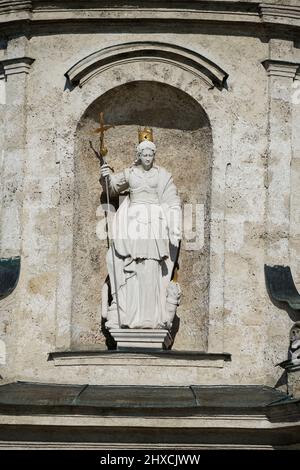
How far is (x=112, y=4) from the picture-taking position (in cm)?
2312

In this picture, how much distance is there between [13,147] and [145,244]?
5.20ft

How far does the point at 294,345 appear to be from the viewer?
72.4ft

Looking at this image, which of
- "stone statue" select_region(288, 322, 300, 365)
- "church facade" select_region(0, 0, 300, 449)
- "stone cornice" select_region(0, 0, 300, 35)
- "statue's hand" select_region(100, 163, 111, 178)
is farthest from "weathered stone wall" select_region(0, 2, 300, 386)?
"stone statue" select_region(288, 322, 300, 365)

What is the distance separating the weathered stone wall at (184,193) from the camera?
2270 cm

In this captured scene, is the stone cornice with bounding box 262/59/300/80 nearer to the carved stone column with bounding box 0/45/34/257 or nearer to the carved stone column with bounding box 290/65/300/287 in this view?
the carved stone column with bounding box 290/65/300/287

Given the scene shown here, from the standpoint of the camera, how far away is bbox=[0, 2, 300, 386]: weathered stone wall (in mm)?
22703

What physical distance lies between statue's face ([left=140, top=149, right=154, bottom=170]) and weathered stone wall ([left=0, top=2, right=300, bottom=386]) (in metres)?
0.50

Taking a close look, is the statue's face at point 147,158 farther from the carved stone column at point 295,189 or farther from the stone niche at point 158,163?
the carved stone column at point 295,189

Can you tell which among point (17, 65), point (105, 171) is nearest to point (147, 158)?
point (105, 171)

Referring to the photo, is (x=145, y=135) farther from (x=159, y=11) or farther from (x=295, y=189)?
(x=295, y=189)
